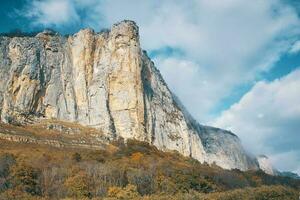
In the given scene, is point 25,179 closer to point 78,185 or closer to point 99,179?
point 78,185

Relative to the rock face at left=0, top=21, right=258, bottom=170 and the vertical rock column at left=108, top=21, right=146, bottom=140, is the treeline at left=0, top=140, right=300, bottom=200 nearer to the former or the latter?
the vertical rock column at left=108, top=21, right=146, bottom=140

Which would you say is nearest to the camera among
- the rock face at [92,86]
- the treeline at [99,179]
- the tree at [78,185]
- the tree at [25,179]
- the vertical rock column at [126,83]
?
the tree at [78,185]

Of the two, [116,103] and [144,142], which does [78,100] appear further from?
[144,142]

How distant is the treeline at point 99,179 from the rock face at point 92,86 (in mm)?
27776

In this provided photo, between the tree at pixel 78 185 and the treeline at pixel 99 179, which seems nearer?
the tree at pixel 78 185

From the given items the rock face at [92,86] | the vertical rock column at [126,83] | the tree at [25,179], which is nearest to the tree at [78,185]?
the tree at [25,179]

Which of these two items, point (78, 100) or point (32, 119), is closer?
point (32, 119)

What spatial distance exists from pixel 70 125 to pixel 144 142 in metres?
23.6

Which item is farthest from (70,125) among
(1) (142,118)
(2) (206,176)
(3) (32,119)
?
(2) (206,176)

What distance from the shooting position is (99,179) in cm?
8775

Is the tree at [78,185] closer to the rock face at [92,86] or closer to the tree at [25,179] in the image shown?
the tree at [25,179]

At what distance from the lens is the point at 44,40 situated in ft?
523

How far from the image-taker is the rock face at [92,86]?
141125 mm

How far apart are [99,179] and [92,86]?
65559 mm
